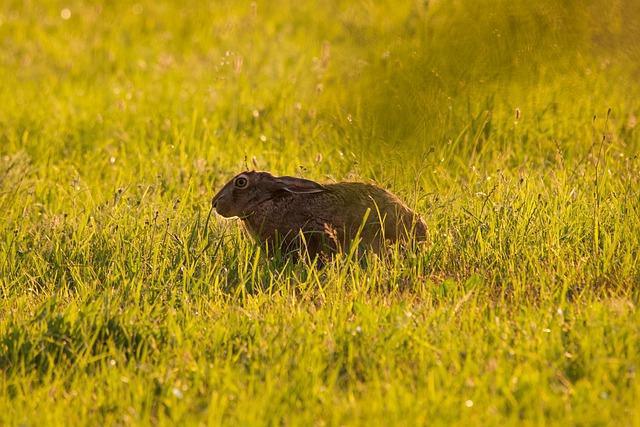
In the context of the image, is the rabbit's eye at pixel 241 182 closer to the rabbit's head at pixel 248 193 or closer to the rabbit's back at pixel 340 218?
the rabbit's head at pixel 248 193

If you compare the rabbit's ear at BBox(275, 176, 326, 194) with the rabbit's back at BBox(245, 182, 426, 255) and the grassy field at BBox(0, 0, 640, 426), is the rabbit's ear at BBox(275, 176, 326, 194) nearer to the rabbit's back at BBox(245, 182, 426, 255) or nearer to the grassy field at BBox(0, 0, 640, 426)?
the rabbit's back at BBox(245, 182, 426, 255)

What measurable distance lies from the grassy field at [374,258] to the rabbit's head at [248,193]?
0.61 ft

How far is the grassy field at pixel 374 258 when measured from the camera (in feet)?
14.2

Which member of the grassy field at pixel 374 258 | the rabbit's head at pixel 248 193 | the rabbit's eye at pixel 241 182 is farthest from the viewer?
the rabbit's eye at pixel 241 182

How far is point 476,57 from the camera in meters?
4.61

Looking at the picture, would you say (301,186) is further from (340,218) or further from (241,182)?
(241,182)

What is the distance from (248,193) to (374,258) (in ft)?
2.85

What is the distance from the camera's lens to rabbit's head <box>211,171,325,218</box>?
19.8ft

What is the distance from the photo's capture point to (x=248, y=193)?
6.09m

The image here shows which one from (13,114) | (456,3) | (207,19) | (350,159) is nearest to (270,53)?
(207,19)

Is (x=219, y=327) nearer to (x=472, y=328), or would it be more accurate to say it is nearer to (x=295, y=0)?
(x=472, y=328)

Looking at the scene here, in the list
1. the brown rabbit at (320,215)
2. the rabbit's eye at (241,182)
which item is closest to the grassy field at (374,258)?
the brown rabbit at (320,215)

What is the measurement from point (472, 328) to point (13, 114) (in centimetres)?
556

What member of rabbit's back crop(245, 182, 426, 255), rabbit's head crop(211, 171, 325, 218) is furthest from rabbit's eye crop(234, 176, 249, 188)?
rabbit's back crop(245, 182, 426, 255)
